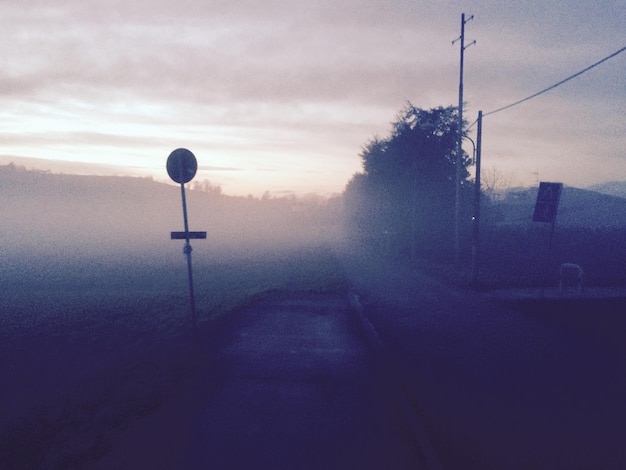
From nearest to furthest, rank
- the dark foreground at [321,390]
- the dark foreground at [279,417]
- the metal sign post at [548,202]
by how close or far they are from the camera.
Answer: the dark foreground at [279,417], the dark foreground at [321,390], the metal sign post at [548,202]

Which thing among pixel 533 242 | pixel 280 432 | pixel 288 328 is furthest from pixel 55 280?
pixel 533 242

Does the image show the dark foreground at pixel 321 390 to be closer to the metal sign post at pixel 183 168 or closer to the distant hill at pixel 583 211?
the metal sign post at pixel 183 168

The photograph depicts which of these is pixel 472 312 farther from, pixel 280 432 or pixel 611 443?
pixel 280 432

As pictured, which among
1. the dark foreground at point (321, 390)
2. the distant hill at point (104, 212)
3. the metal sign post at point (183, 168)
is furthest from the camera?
the distant hill at point (104, 212)

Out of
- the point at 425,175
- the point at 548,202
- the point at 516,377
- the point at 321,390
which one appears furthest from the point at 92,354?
the point at 425,175

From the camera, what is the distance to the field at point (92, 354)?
4992 mm

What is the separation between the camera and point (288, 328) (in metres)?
10.1

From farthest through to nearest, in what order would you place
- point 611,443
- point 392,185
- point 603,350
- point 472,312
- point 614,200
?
point 614,200, point 392,185, point 472,312, point 603,350, point 611,443

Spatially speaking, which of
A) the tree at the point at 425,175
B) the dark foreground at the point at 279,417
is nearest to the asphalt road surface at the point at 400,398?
the dark foreground at the point at 279,417

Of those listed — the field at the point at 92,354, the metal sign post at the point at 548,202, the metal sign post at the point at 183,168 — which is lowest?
the field at the point at 92,354

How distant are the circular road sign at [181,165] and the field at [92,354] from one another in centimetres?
335

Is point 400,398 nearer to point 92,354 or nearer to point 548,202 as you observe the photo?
point 92,354

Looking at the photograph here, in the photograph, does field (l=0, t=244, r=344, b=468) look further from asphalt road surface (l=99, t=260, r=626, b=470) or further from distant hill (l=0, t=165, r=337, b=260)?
distant hill (l=0, t=165, r=337, b=260)

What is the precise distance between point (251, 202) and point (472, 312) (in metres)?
128
